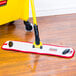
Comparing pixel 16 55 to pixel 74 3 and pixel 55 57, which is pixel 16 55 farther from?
pixel 74 3

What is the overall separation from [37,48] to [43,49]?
5cm

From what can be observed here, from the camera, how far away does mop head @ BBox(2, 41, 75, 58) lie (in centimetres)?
153

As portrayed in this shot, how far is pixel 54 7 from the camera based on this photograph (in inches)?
95.9

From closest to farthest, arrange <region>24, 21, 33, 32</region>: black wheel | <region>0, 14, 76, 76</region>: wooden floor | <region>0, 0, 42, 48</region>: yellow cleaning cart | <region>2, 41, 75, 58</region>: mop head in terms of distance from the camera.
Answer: <region>0, 14, 76, 76</region>: wooden floor
<region>2, 41, 75, 58</region>: mop head
<region>0, 0, 42, 48</region>: yellow cleaning cart
<region>24, 21, 33, 32</region>: black wheel

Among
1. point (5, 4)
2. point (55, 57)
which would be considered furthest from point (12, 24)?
point (55, 57)

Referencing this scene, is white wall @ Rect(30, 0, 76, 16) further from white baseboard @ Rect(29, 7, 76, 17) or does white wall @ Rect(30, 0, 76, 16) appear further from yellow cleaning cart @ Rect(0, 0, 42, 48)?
yellow cleaning cart @ Rect(0, 0, 42, 48)

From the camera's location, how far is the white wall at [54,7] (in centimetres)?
238

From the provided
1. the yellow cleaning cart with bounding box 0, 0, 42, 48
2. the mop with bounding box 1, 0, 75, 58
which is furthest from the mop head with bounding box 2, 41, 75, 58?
the yellow cleaning cart with bounding box 0, 0, 42, 48

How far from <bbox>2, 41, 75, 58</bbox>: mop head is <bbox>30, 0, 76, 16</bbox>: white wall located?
83 cm

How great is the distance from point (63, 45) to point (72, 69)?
0.37 m

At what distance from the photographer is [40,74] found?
133 centimetres

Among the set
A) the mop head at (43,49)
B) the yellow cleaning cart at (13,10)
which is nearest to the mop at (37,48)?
the mop head at (43,49)

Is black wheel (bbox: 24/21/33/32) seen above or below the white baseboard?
below

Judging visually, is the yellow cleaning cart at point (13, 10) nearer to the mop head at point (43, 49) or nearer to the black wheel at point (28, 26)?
the black wheel at point (28, 26)
